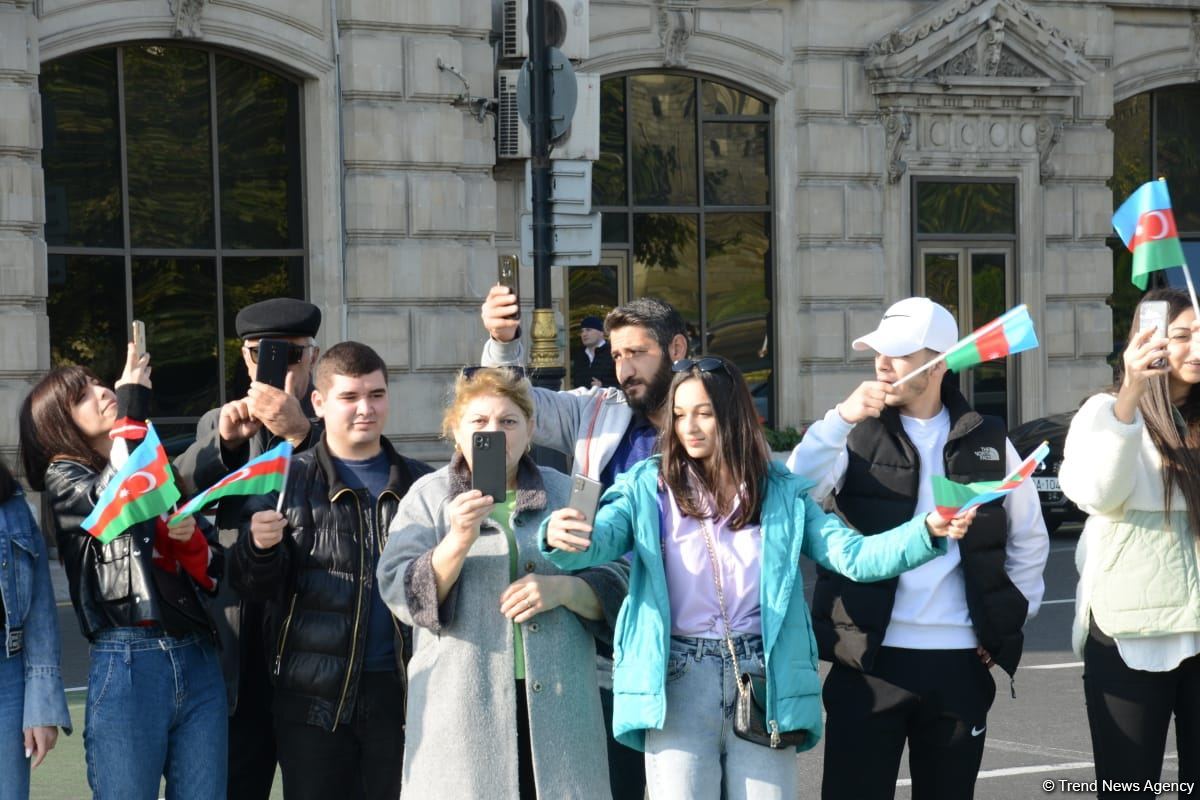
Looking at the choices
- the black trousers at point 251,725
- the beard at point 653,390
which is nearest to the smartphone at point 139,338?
the black trousers at point 251,725

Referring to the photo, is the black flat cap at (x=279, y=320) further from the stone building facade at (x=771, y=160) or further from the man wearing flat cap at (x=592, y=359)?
the man wearing flat cap at (x=592, y=359)

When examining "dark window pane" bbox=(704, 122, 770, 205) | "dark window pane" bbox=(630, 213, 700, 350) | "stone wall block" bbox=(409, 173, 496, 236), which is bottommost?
"dark window pane" bbox=(630, 213, 700, 350)

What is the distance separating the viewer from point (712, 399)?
17.2 feet

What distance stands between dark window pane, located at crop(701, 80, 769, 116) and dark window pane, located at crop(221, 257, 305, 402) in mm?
4927

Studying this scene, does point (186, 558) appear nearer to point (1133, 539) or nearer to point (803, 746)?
point (803, 746)

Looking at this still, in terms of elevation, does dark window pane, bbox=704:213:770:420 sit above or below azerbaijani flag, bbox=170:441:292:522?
above

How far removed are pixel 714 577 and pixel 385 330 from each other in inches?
513

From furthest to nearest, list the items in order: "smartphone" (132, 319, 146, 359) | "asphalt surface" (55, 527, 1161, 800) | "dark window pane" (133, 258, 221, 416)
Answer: "dark window pane" (133, 258, 221, 416) → "asphalt surface" (55, 527, 1161, 800) → "smartphone" (132, 319, 146, 359)

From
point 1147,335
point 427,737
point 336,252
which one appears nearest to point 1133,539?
point 1147,335

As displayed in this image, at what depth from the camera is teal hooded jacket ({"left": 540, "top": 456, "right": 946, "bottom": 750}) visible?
16.5 ft

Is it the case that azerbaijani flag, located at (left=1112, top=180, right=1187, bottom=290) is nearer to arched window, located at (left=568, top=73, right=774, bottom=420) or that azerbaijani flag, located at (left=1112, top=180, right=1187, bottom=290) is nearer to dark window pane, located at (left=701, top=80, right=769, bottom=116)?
arched window, located at (left=568, top=73, right=774, bottom=420)

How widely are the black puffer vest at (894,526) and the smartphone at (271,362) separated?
1.88m

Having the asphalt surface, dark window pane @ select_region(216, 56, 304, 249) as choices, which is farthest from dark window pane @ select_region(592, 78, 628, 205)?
the asphalt surface

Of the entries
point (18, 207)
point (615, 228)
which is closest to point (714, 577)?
point (18, 207)
